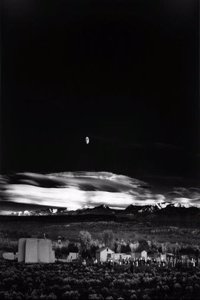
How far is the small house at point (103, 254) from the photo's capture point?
4.43m

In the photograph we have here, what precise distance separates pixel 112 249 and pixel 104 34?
1.60 meters

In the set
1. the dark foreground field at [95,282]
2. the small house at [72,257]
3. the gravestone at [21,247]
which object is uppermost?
the gravestone at [21,247]

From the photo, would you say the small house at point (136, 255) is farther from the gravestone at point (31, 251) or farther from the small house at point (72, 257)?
the gravestone at point (31, 251)

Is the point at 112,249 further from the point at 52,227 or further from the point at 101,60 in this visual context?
the point at 101,60

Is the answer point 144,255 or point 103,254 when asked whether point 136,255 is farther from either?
point 103,254

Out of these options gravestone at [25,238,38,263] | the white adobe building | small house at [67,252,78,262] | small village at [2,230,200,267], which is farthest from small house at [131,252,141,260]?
gravestone at [25,238,38,263]

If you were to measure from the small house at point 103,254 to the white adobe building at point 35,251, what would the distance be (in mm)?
327

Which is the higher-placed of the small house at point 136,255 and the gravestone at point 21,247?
the gravestone at point 21,247

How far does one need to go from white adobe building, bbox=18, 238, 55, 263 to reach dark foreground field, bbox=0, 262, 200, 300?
46 millimetres

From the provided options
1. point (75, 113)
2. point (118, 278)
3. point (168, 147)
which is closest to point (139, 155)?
point (168, 147)

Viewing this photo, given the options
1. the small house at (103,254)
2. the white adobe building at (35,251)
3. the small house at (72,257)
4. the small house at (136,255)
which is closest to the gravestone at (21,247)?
the white adobe building at (35,251)

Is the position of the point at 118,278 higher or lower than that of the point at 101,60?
lower

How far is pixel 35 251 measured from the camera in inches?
175

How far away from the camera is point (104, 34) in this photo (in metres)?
4.59
